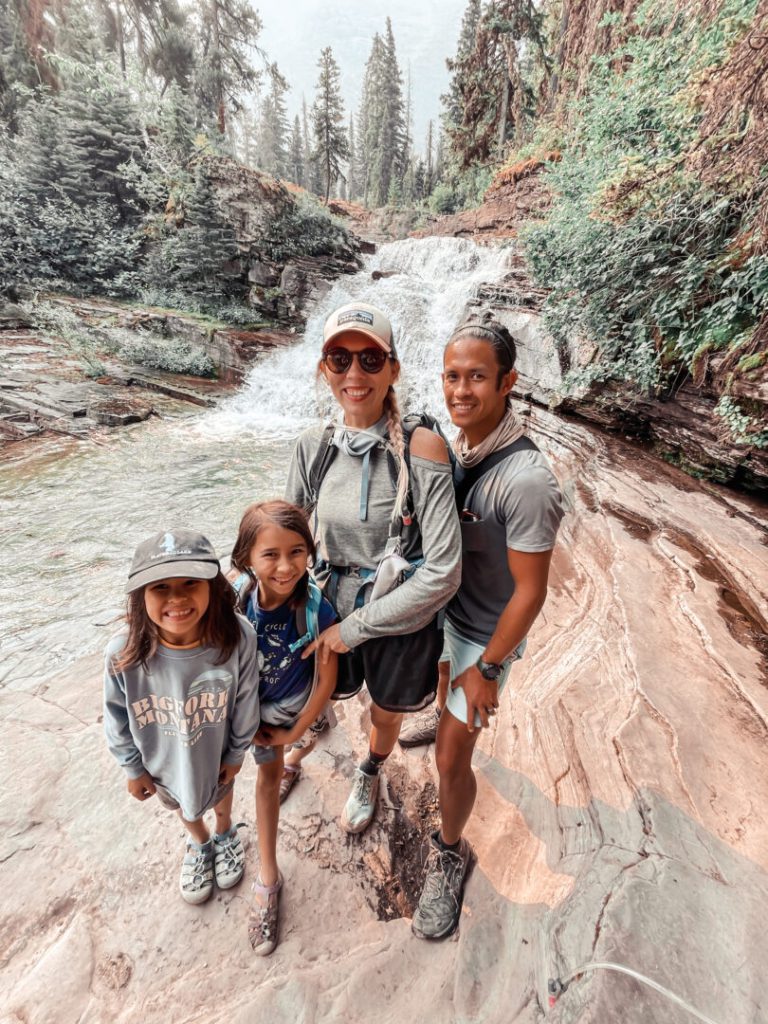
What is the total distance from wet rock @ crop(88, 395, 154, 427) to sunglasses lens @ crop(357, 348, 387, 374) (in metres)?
8.27

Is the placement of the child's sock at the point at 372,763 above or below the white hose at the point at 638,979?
below

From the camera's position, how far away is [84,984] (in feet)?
4.83

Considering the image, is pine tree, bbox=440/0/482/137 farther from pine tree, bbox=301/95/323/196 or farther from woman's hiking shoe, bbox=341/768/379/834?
woman's hiking shoe, bbox=341/768/379/834

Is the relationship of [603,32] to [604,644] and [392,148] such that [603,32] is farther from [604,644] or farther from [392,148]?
[392,148]

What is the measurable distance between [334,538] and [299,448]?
14.9 inches

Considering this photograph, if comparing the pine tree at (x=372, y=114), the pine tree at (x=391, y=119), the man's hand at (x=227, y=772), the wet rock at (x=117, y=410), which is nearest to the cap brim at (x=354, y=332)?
the man's hand at (x=227, y=772)

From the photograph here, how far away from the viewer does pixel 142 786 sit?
1.56 m

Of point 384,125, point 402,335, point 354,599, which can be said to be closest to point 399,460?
point 354,599

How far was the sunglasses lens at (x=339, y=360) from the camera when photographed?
4.66 feet

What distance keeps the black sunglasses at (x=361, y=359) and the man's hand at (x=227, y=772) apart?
4.88ft

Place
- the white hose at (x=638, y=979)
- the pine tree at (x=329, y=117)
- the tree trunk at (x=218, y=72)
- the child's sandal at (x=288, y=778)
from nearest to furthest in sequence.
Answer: the white hose at (x=638, y=979) → the child's sandal at (x=288, y=778) → the tree trunk at (x=218, y=72) → the pine tree at (x=329, y=117)

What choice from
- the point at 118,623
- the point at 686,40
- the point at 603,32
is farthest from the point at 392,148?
the point at 118,623

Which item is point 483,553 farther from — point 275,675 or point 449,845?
point 449,845

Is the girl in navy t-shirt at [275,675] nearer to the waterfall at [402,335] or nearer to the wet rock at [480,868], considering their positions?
the wet rock at [480,868]
